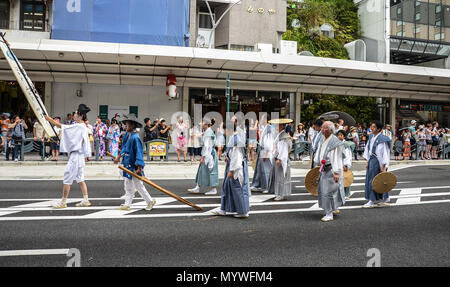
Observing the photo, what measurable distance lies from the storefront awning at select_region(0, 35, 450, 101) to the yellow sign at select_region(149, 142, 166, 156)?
4729 millimetres

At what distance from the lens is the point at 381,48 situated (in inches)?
1134

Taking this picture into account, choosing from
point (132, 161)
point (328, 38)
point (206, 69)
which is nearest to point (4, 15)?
point (206, 69)

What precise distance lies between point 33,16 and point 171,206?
1992 cm

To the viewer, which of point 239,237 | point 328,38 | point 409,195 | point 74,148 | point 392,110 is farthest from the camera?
point 328,38

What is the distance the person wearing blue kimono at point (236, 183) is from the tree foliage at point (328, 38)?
2000cm

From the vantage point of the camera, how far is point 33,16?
22484 mm

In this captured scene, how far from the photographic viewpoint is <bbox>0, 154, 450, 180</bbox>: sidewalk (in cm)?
1280

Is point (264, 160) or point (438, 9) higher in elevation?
point (438, 9)

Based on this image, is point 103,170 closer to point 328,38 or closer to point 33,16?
point 33,16

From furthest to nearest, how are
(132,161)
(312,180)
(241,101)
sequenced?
(241,101)
(312,180)
(132,161)

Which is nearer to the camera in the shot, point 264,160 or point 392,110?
point 264,160

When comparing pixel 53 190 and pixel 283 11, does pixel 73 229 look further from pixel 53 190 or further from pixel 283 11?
pixel 283 11

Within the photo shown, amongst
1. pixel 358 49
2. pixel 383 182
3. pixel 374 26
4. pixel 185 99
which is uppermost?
pixel 374 26
